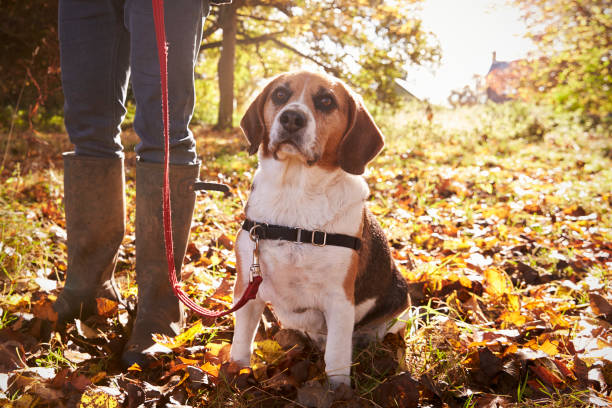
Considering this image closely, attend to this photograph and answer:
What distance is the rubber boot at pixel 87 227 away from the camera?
2.60 metres

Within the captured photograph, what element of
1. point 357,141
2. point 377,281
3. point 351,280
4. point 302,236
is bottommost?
point 377,281

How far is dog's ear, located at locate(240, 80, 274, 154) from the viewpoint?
2428 millimetres

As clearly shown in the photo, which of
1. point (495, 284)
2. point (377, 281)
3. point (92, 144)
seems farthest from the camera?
point (495, 284)

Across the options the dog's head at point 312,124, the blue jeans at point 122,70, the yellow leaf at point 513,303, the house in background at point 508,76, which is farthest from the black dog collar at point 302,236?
the house in background at point 508,76

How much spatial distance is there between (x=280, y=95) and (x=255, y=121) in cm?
19

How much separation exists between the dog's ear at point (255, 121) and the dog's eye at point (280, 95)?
0.21 ft

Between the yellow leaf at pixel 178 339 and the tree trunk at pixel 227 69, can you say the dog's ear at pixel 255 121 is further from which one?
the tree trunk at pixel 227 69

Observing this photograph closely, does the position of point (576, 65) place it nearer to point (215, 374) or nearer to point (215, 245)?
point (215, 245)

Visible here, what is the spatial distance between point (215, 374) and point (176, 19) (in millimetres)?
1685

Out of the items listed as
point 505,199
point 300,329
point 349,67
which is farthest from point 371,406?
point 349,67

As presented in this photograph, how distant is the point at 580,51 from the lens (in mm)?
15320

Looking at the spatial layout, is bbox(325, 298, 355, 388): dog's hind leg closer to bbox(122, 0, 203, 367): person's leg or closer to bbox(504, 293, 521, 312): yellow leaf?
bbox(122, 0, 203, 367): person's leg

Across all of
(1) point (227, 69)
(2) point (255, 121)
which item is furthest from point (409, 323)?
(1) point (227, 69)

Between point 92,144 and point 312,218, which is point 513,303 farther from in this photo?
point 92,144
